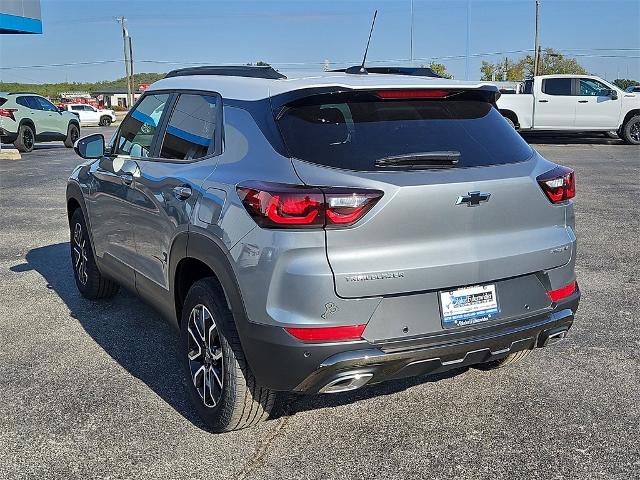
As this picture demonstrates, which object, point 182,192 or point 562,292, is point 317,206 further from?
point 562,292

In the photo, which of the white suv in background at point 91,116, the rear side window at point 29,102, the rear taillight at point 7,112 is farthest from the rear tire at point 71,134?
the white suv in background at point 91,116

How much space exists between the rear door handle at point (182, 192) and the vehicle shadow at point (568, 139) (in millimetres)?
20366

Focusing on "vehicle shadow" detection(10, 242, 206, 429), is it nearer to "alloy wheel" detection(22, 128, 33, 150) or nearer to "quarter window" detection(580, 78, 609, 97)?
"alloy wheel" detection(22, 128, 33, 150)

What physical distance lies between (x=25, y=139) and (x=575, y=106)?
1627 cm

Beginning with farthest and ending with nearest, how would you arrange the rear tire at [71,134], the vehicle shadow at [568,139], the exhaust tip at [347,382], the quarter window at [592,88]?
the rear tire at [71,134], the vehicle shadow at [568,139], the quarter window at [592,88], the exhaust tip at [347,382]

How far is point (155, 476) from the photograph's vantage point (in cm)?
325

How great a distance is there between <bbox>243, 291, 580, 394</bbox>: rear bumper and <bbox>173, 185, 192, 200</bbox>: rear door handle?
35.1 inches

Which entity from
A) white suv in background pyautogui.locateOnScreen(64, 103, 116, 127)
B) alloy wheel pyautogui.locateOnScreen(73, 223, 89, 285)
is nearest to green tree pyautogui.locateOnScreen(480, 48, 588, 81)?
white suv in background pyautogui.locateOnScreen(64, 103, 116, 127)

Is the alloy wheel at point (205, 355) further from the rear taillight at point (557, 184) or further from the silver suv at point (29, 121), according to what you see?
the silver suv at point (29, 121)

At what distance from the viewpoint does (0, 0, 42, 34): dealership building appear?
2125cm

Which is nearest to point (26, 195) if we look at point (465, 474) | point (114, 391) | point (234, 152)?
point (114, 391)

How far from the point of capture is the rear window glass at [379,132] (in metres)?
3.18

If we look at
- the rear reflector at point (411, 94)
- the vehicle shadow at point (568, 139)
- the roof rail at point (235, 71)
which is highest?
the roof rail at point (235, 71)

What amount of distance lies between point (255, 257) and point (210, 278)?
56 centimetres
